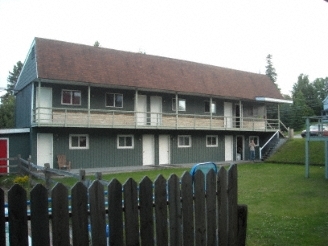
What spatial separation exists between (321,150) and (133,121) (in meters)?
→ 16.0

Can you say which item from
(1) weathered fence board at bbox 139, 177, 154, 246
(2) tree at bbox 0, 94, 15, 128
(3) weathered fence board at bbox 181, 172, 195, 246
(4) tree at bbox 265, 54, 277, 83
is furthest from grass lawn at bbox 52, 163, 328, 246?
(4) tree at bbox 265, 54, 277, 83

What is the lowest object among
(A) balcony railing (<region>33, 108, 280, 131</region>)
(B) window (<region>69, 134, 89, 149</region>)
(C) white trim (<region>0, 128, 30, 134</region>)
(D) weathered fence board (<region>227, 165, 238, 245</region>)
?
(D) weathered fence board (<region>227, 165, 238, 245</region>)

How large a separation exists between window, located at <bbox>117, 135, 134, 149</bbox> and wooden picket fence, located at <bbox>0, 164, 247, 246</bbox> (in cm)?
2143

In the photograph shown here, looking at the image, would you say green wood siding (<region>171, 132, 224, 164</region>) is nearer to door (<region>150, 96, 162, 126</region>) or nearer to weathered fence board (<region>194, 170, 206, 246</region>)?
door (<region>150, 96, 162, 126</region>)

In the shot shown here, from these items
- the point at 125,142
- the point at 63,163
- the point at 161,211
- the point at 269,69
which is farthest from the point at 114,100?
the point at 269,69

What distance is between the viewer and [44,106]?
23281mm

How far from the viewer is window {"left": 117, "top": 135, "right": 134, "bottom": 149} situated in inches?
1022

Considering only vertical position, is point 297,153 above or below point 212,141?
below

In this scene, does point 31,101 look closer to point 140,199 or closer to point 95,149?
point 95,149

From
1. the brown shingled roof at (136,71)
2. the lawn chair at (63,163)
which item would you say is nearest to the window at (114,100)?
the brown shingled roof at (136,71)

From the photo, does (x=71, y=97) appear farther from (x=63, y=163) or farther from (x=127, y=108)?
(x=63, y=163)

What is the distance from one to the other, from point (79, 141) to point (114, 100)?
4351mm

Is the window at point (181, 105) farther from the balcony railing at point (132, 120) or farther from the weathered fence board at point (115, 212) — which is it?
the weathered fence board at point (115, 212)

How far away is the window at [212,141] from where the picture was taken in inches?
1217
